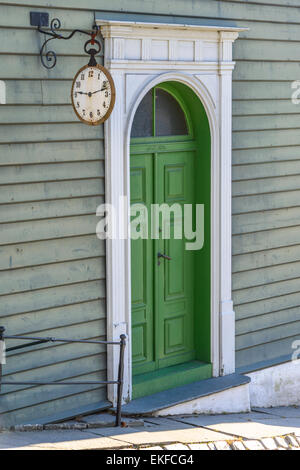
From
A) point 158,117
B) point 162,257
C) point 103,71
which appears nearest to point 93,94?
point 103,71

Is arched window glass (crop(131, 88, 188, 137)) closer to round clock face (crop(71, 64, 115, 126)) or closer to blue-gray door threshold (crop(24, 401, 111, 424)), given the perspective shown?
round clock face (crop(71, 64, 115, 126))

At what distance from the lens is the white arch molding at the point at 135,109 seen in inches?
303

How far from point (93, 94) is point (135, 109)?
39.7 inches

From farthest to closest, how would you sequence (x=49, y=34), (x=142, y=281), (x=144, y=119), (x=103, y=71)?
(x=142, y=281) → (x=144, y=119) → (x=49, y=34) → (x=103, y=71)

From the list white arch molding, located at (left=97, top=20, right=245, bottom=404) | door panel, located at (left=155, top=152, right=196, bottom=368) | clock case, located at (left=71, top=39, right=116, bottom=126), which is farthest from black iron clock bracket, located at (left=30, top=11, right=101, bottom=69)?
door panel, located at (left=155, top=152, right=196, bottom=368)

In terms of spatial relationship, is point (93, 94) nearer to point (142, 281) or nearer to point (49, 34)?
point (49, 34)

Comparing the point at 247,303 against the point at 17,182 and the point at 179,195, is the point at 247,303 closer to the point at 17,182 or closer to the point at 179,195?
the point at 179,195

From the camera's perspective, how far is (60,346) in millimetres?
7484

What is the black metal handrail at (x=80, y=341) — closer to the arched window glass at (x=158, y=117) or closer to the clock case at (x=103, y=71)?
the clock case at (x=103, y=71)

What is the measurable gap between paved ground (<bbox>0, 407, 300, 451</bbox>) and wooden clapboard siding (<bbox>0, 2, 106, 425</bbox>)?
36cm

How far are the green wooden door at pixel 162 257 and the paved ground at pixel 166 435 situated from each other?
0.66 m

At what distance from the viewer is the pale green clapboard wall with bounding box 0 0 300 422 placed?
700cm

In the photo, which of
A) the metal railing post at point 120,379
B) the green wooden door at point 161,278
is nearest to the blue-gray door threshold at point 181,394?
the green wooden door at point 161,278

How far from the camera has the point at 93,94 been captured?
272 inches
